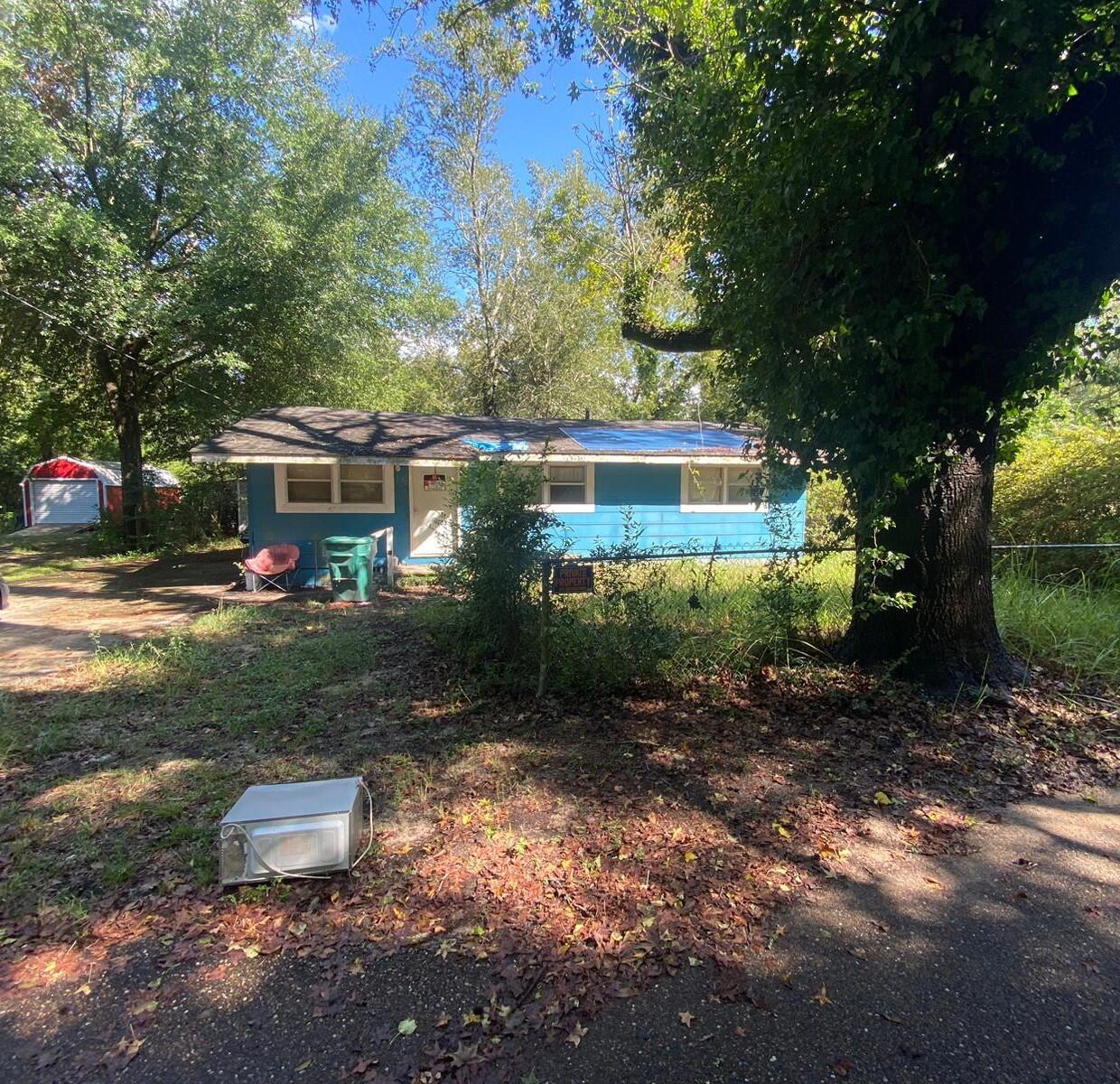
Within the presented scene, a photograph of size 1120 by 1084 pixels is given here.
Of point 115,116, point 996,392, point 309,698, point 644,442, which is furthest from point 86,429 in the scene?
point 996,392

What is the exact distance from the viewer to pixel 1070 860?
2898mm

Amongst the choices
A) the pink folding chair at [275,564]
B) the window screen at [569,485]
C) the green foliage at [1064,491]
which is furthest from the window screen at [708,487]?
the pink folding chair at [275,564]

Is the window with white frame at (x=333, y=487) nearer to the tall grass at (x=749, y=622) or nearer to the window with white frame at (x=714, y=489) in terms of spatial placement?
the window with white frame at (x=714, y=489)

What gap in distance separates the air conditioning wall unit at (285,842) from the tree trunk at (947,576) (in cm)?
378

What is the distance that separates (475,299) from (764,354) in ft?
75.0

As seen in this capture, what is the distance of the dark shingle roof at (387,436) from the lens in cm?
1048

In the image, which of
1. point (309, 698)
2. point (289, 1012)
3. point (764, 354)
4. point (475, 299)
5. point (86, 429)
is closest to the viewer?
point (289, 1012)

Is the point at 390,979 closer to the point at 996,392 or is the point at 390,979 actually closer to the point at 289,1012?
the point at 289,1012

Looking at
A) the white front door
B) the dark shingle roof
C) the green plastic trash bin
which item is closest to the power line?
the dark shingle roof

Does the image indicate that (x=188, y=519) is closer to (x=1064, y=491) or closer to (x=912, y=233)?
(x=912, y=233)

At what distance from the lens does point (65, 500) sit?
94.8 ft

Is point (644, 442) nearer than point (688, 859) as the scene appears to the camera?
No

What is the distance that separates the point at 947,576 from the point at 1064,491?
17.4 feet

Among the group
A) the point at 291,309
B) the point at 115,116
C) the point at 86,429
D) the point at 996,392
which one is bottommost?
the point at 996,392
